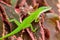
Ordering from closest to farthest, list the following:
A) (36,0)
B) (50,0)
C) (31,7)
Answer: (31,7) < (36,0) < (50,0)

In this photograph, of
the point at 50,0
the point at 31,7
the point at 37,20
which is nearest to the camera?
the point at 37,20

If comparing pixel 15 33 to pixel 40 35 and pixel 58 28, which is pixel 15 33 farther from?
pixel 58 28

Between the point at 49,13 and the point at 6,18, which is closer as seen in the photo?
the point at 6,18

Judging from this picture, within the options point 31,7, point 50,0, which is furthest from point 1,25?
point 50,0

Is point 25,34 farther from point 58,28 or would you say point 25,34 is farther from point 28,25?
point 58,28

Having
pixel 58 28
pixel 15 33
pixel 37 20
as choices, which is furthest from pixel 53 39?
pixel 15 33

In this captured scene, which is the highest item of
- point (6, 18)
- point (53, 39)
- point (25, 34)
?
point (6, 18)

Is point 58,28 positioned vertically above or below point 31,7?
below

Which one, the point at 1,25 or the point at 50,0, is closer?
the point at 1,25

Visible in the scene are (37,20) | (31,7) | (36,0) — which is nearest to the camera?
(37,20)
